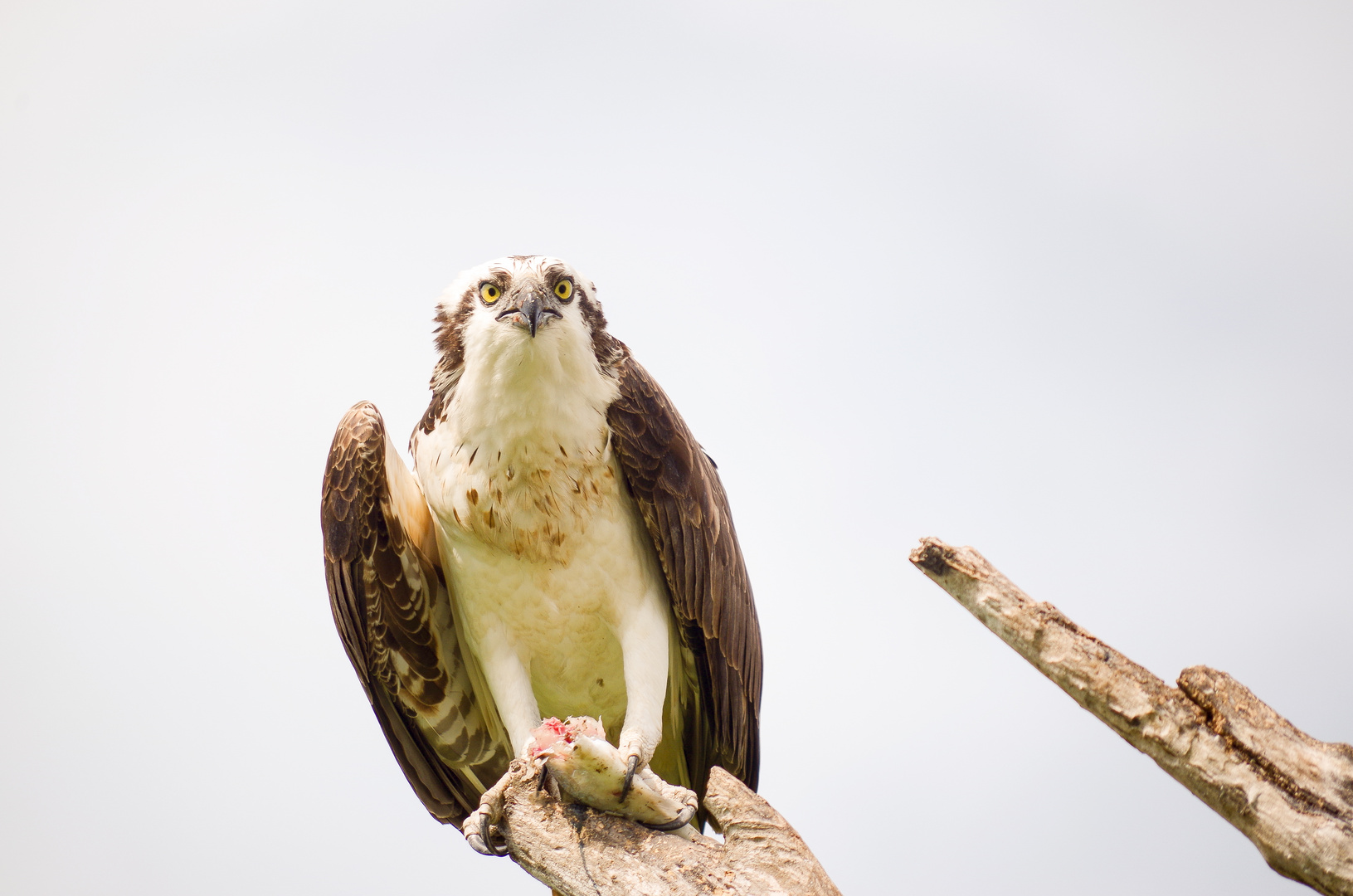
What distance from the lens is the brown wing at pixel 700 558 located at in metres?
5.00

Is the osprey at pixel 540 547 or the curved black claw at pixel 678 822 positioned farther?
the osprey at pixel 540 547

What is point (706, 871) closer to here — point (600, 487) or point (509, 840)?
point (509, 840)

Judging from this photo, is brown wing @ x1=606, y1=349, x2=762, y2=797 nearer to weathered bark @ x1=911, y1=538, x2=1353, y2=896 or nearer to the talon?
the talon

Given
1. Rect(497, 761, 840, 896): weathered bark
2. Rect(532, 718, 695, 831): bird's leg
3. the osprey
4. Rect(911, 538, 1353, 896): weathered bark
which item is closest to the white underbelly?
the osprey

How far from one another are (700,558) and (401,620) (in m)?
1.56

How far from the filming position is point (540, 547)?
490 cm

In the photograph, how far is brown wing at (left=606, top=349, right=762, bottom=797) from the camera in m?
5.00

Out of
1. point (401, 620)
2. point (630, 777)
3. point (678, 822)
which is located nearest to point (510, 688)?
point (401, 620)

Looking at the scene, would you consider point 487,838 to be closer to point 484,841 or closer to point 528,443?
point 484,841

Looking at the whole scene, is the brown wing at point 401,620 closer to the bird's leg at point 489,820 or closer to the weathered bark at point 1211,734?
the bird's leg at point 489,820

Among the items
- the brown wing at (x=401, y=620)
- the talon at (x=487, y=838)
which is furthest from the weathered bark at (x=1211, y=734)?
the brown wing at (x=401, y=620)

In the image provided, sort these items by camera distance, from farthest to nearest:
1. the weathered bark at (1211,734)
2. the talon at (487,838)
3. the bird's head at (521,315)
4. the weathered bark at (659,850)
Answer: the bird's head at (521,315) < the talon at (487,838) < the weathered bark at (659,850) < the weathered bark at (1211,734)

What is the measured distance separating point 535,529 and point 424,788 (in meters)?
1.92

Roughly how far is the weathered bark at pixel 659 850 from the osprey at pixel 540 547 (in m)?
0.22
